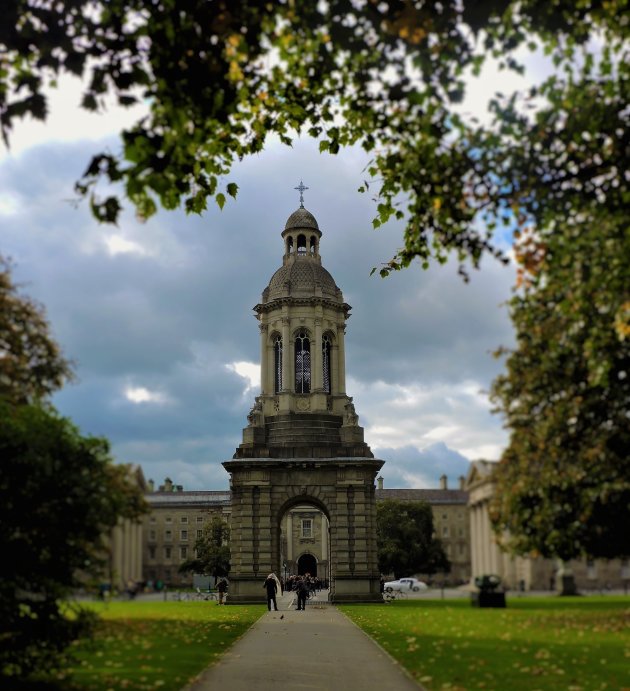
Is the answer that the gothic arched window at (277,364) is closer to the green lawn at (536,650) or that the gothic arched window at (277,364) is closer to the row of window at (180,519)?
the row of window at (180,519)

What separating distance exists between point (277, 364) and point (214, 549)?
17.4m

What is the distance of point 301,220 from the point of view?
2571 inches

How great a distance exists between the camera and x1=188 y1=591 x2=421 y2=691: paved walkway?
54.6ft

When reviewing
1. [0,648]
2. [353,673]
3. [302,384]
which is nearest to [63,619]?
[0,648]

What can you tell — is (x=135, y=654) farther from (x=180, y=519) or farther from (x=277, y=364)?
(x=277, y=364)

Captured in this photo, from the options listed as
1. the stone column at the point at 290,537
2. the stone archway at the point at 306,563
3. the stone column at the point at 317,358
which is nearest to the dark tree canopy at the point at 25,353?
the stone column at the point at 317,358

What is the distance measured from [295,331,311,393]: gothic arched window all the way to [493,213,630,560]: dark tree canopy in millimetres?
46269

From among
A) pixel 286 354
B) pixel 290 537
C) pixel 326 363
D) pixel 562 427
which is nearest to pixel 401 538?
pixel 326 363

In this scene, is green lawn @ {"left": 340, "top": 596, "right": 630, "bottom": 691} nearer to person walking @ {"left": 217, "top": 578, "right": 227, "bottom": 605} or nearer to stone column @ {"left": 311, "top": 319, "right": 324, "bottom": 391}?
person walking @ {"left": 217, "top": 578, "right": 227, "bottom": 605}

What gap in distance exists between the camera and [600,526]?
16750 mm

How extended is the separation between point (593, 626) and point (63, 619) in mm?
10457

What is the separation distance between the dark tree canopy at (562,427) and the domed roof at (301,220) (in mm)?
49659

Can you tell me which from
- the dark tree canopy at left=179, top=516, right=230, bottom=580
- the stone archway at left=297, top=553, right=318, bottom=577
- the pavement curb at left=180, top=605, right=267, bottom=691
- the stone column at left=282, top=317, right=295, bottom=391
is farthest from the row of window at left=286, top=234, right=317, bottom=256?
the stone archway at left=297, top=553, right=318, bottom=577

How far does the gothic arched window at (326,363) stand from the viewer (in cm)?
6319
